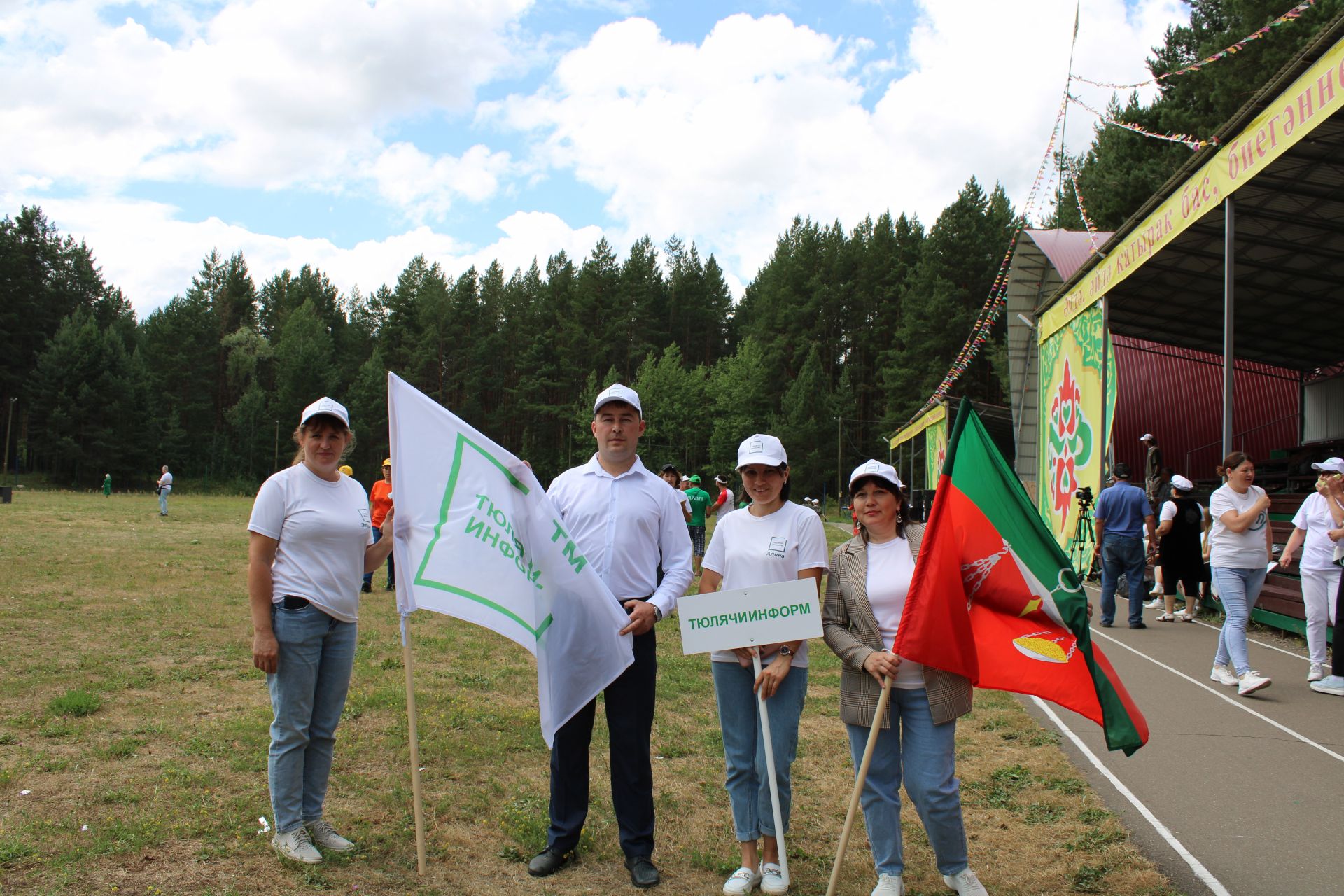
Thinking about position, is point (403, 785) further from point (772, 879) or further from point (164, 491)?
point (164, 491)

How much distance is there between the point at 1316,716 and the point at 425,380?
63.4 m

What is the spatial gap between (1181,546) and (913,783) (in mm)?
9495

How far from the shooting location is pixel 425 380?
65.2 metres

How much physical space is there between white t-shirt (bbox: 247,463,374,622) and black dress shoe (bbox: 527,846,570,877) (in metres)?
1.27

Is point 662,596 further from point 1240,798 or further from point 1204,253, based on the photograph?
point 1204,253

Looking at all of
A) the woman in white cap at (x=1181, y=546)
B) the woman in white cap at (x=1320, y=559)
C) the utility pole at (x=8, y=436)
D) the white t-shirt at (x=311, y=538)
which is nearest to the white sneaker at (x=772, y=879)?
the white t-shirt at (x=311, y=538)

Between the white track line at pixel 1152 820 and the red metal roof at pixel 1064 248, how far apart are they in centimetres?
1736

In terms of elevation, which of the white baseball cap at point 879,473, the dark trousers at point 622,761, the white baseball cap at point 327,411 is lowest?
the dark trousers at point 622,761

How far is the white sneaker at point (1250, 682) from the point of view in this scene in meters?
6.82

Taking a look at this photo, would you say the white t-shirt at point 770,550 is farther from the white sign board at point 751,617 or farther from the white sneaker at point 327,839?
the white sneaker at point 327,839

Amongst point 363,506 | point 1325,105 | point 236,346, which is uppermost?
point 236,346

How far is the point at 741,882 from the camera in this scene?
351 cm

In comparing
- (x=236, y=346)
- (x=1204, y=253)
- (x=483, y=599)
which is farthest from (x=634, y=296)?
(x=483, y=599)

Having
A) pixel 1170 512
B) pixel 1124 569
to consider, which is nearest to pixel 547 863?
pixel 1124 569
